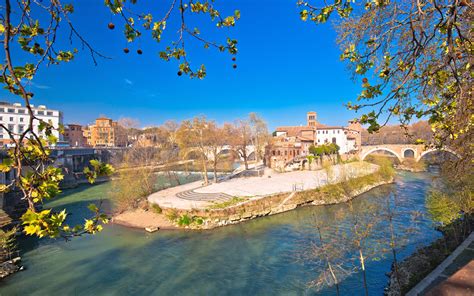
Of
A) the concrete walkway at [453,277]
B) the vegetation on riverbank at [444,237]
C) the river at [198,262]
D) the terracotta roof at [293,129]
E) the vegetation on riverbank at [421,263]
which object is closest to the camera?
the concrete walkway at [453,277]

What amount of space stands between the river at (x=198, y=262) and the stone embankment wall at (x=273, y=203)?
1.32 metres

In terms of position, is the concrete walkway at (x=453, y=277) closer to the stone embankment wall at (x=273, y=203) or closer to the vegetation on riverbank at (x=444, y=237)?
the vegetation on riverbank at (x=444, y=237)

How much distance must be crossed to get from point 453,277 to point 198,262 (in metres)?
11.8

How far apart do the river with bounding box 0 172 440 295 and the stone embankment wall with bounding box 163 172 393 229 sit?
1.32 m

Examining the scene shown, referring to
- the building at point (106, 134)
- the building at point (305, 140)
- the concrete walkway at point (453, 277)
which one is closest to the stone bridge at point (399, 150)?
the building at point (305, 140)

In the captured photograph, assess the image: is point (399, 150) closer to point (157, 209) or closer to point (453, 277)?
point (157, 209)

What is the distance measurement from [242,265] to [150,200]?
14.2 m

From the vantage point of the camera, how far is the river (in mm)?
12742

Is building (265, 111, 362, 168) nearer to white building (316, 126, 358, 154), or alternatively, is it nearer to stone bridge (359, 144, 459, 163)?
white building (316, 126, 358, 154)

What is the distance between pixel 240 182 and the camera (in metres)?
36.0

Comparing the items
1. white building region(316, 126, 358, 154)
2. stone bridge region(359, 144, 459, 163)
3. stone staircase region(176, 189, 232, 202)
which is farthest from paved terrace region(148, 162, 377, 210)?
white building region(316, 126, 358, 154)

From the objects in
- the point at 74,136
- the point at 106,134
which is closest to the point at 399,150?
the point at 106,134

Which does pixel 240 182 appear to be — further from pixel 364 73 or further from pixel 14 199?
pixel 364 73

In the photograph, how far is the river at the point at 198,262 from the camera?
12.7 meters
